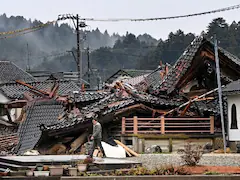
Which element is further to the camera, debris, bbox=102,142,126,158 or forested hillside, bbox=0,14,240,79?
forested hillside, bbox=0,14,240,79

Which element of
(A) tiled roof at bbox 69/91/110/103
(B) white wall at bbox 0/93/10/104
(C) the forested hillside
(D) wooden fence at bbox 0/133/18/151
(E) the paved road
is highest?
(C) the forested hillside

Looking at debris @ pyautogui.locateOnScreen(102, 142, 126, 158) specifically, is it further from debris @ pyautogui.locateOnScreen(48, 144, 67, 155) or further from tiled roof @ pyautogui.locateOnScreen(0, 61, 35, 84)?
tiled roof @ pyautogui.locateOnScreen(0, 61, 35, 84)

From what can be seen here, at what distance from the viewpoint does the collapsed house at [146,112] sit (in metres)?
23.7

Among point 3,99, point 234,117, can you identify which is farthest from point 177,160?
point 3,99

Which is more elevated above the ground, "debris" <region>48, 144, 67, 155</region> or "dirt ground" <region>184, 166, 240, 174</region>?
"debris" <region>48, 144, 67, 155</region>

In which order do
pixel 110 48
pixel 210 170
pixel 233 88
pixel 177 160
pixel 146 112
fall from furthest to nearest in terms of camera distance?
1. pixel 110 48
2. pixel 146 112
3. pixel 233 88
4. pixel 177 160
5. pixel 210 170

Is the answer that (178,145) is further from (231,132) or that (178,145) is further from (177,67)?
(177,67)

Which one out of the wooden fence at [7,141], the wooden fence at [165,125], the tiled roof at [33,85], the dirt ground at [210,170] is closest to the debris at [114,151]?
the wooden fence at [165,125]

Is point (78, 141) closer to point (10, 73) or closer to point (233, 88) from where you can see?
point (233, 88)

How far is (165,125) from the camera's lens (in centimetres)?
2408

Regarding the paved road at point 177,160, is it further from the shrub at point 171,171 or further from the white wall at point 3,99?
the white wall at point 3,99

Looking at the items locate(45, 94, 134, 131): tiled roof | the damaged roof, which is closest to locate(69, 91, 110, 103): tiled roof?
locate(45, 94, 134, 131): tiled roof

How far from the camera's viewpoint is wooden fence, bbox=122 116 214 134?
23.7m

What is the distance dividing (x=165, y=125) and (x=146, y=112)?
1421 mm
